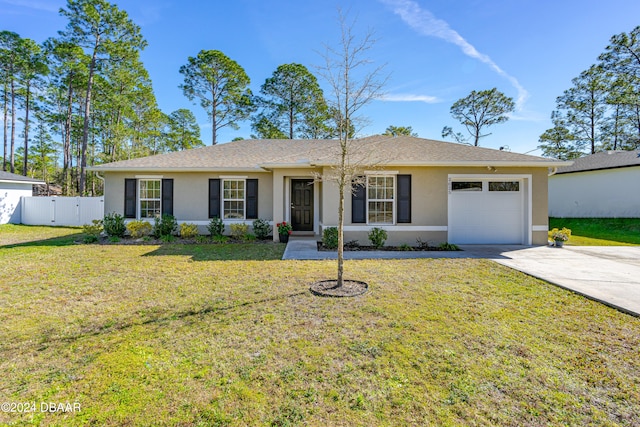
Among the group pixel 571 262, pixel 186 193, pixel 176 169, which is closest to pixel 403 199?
pixel 571 262

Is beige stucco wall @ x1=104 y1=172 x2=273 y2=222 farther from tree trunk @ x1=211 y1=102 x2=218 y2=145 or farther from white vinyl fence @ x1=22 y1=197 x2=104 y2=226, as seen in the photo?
tree trunk @ x1=211 y1=102 x2=218 y2=145

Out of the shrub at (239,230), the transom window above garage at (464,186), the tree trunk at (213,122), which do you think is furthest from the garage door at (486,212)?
the tree trunk at (213,122)

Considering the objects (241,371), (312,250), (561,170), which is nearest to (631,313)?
(241,371)

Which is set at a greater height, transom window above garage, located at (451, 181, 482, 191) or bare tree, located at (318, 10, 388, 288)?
bare tree, located at (318, 10, 388, 288)

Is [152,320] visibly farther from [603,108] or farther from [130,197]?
[603,108]


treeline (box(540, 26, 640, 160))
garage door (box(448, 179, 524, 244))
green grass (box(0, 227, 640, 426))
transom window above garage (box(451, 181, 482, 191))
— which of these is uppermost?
treeline (box(540, 26, 640, 160))

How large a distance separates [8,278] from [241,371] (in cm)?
629

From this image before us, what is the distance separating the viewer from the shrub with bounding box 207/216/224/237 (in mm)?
11219

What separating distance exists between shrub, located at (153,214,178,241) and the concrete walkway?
4.64 m

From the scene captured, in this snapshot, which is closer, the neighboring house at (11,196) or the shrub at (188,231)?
the shrub at (188,231)

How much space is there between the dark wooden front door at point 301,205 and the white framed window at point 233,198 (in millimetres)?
1937

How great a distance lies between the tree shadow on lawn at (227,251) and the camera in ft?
26.6

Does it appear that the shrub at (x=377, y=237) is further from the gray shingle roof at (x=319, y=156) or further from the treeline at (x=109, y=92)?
the treeline at (x=109, y=92)

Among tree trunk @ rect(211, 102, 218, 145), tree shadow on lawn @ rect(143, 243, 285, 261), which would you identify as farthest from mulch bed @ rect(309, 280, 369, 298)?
tree trunk @ rect(211, 102, 218, 145)
